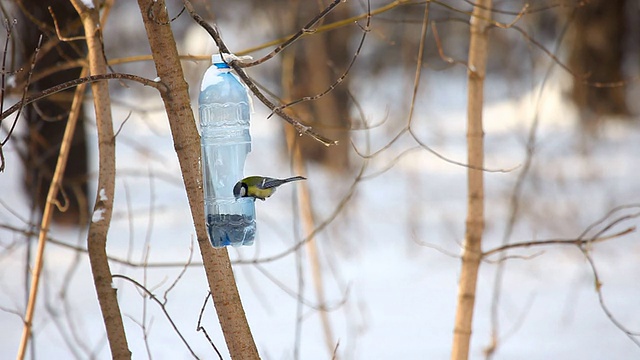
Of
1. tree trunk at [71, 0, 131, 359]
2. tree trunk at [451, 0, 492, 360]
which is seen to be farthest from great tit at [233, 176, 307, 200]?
tree trunk at [451, 0, 492, 360]

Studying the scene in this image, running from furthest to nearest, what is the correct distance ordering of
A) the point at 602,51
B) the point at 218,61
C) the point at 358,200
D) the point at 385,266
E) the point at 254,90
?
the point at 602,51, the point at 358,200, the point at 385,266, the point at 218,61, the point at 254,90

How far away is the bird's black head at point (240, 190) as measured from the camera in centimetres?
189

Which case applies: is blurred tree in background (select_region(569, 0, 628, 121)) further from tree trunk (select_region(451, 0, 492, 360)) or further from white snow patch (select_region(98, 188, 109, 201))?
white snow patch (select_region(98, 188, 109, 201))

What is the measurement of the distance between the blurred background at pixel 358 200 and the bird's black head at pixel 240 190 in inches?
13.7

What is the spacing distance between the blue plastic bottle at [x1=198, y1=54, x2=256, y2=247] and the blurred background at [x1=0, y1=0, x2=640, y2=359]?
29cm

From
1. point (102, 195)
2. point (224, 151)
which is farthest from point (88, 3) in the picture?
point (224, 151)

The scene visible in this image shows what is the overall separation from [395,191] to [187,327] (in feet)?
17.2

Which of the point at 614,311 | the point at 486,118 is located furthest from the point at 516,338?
the point at 486,118

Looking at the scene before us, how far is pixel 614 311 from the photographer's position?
5.62 metres

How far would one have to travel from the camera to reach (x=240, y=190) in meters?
1.90

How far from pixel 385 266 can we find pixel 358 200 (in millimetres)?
2036

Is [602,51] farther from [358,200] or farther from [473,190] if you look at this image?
[473,190]

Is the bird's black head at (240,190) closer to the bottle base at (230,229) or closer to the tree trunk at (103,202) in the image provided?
the bottle base at (230,229)

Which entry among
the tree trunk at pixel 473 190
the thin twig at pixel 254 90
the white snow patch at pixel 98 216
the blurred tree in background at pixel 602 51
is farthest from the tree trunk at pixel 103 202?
the blurred tree in background at pixel 602 51
